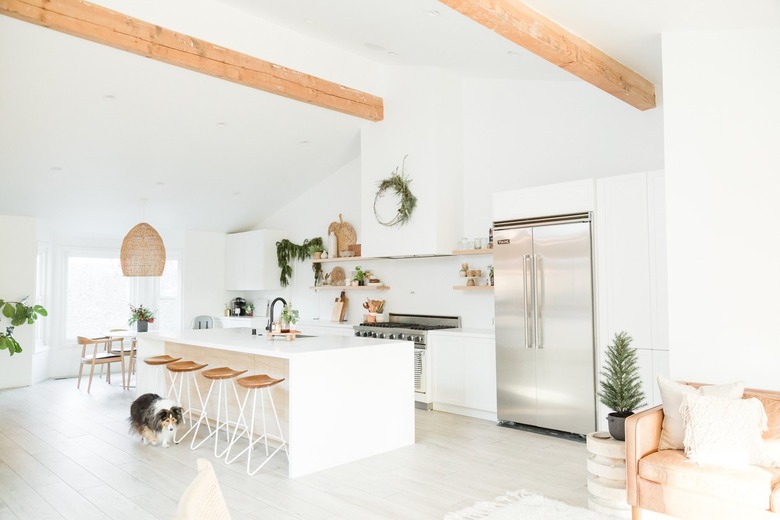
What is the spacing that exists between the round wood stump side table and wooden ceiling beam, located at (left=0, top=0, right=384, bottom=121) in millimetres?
4199

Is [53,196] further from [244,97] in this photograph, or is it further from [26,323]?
[244,97]

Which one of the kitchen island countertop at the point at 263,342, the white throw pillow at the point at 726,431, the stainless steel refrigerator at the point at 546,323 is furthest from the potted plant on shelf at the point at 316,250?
the white throw pillow at the point at 726,431

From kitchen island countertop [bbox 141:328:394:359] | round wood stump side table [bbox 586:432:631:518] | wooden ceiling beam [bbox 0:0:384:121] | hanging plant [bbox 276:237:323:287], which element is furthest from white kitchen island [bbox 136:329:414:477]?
hanging plant [bbox 276:237:323:287]

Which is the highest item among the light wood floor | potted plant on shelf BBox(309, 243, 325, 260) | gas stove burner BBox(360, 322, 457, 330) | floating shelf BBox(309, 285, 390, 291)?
potted plant on shelf BBox(309, 243, 325, 260)

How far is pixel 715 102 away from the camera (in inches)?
147

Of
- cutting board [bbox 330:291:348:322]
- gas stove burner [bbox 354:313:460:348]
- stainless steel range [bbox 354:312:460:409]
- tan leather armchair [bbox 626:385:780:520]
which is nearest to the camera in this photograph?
tan leather armchair [bbox 626:385:780:520]

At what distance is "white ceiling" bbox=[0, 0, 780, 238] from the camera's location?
3975 mm

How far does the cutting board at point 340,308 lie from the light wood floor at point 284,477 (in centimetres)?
281

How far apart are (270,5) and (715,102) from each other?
3.60 meters

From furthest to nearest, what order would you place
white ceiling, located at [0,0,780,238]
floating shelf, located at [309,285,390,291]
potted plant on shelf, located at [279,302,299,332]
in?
floating shelf, located at [309,285,390,291], potted plant on shelf, located at [279,302,299,332], white ceiling, located at [0,0,780,238]

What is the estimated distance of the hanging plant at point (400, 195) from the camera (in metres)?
6.43

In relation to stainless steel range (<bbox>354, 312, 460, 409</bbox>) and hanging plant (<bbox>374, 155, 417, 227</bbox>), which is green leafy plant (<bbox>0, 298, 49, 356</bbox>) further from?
hanging plant (<bbox>374, 155, 417, 227</bbox>)

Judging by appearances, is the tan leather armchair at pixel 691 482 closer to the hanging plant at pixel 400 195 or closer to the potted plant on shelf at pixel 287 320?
the potted plant on shelf at pixel 287 320

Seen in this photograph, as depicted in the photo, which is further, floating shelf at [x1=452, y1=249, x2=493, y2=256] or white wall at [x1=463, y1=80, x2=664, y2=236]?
floating shelf at [x1=452, y1=249, x2=493, y2=256]
